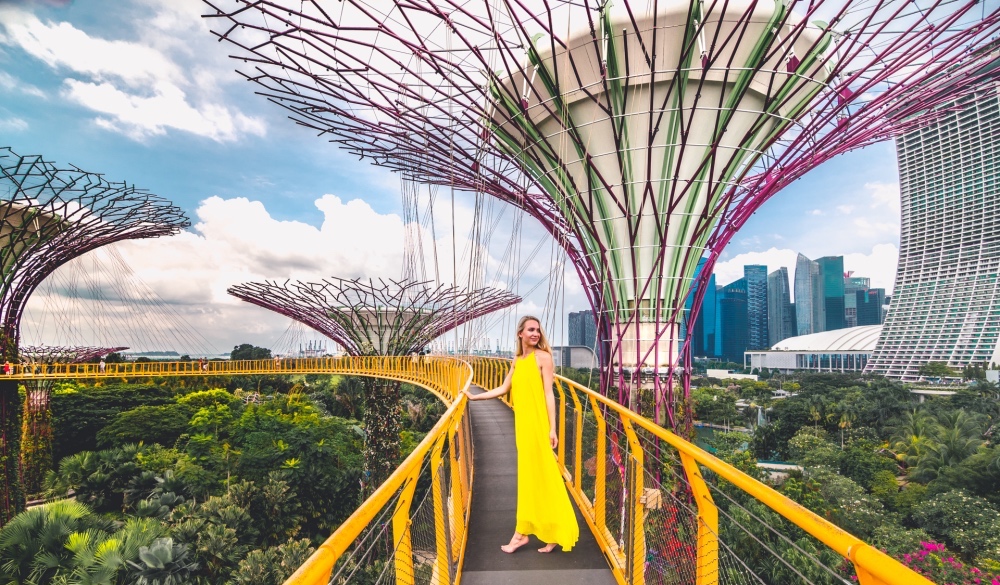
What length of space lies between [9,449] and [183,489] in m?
6.87

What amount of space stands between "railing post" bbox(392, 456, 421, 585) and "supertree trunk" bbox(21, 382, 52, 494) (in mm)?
29112

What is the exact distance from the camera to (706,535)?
7.97 feet

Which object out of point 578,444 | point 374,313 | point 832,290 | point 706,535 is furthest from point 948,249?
point 832,290

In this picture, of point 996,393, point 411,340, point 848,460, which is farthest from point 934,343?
point 411,340

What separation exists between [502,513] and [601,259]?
260 inches

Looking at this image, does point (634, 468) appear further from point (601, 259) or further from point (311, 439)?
point (311, 439)

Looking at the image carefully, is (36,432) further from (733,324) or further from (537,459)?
(733,324)

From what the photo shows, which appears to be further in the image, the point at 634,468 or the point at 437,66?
the point at 437,66

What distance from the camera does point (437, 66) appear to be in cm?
829

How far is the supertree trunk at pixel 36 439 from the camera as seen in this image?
24.6 m

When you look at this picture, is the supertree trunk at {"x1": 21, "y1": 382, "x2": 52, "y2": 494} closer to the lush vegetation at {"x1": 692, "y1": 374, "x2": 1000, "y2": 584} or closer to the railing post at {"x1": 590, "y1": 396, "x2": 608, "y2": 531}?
the railing post at {"x1": 590, "y1": 396, "x2": 608, "y2": 531}

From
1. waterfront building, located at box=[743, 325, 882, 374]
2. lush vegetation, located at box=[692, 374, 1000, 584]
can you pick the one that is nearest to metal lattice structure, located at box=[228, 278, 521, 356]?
lush vegetation, located at box=[692, 374, 1000, 584]

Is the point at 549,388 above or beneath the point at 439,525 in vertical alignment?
above

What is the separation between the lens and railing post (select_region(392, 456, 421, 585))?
89.1 inches
